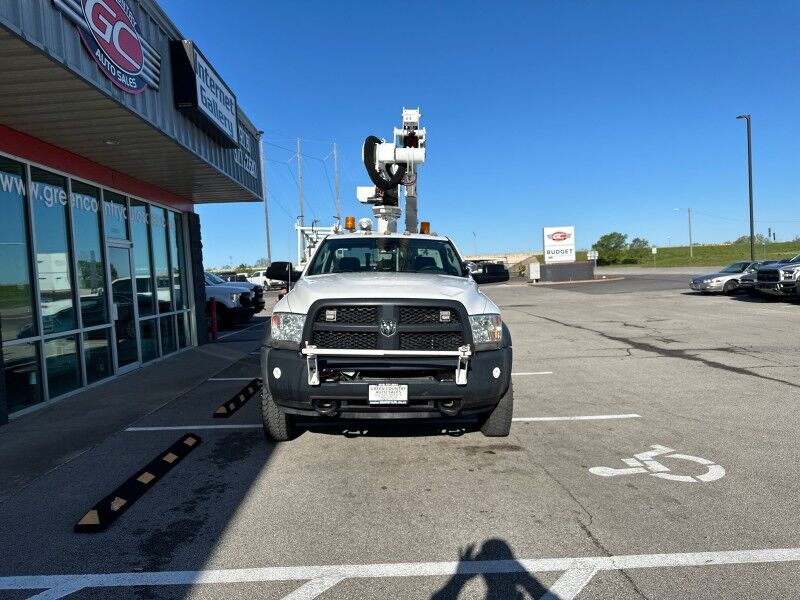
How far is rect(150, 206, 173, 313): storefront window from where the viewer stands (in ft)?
37.3

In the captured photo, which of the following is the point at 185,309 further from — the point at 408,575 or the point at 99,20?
the point at 408,575

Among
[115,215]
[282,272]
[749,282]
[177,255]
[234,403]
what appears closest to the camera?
[282,272]

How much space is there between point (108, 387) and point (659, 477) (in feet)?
24.9

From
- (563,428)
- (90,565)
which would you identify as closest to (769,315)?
(563,428)

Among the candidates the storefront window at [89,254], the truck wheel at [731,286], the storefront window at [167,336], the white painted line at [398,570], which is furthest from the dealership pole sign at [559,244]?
the white painted line at [398,570]

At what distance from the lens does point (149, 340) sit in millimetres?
10953

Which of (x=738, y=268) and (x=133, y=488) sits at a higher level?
(x=738, y=268)

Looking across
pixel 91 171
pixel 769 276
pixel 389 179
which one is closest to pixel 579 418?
pixel 389 179

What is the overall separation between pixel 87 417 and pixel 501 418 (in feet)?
15.9

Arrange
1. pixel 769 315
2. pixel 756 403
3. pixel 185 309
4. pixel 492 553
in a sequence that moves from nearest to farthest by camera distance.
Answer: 1. pixel 492 553
2. pixel 756 403
3. pixel 185 309
4. pixel 769 315

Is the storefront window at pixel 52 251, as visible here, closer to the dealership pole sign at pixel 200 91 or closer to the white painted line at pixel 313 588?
the dealership pole sign at pixel 200 91

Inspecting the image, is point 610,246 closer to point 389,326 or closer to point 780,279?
point 780,279

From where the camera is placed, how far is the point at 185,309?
42.4ft

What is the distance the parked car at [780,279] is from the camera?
18750 mm
